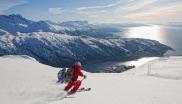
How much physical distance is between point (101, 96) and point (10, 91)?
252 inches

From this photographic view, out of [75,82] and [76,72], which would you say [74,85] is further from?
[76,72]

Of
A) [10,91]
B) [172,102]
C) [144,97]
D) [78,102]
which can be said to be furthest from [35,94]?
[172,102]

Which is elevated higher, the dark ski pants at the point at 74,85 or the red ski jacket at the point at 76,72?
the red ski jacket at the point at 76,72

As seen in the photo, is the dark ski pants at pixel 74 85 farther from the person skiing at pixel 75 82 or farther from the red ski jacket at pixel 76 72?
the red ski jacket at pixel 76 72

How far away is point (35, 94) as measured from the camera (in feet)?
49.9

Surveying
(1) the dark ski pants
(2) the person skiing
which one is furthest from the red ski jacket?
A: (1) the dark ski pants

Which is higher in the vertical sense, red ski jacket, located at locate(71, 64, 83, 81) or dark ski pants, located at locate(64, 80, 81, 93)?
red ski jacket, located at locate(71, 64, 83, 81)

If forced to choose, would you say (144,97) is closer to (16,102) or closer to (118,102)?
(118,102)

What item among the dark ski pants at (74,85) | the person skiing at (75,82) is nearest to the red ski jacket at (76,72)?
the person skiing at (75,82)

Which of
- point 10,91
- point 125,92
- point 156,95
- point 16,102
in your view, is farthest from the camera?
point 10,91

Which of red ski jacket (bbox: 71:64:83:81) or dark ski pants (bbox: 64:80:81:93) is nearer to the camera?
dark ski pants (bbox: 64:80:81:93)

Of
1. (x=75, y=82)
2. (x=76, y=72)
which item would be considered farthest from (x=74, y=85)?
(x=76, y=72)

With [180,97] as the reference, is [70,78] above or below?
above

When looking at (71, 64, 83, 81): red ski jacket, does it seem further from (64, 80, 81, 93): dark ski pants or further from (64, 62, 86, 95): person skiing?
(64, 80, 81, 93): dark ski pants
